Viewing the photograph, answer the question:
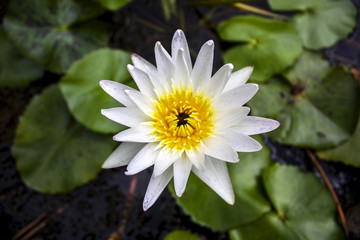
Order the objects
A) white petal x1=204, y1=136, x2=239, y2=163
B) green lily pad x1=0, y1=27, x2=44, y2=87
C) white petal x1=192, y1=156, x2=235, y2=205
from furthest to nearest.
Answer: green lily pad x1=0, y1=27, x2=44, y2=87, white petal x1=192, y1=156, x2=235, y2=205, white petal x1=204, y1=136, x2=239, y2=163

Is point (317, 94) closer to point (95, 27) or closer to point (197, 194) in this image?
point (197, 194)

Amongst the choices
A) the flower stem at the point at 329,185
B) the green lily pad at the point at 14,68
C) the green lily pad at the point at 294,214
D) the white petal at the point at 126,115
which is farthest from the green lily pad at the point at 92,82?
the flower stem at the point at 329,185

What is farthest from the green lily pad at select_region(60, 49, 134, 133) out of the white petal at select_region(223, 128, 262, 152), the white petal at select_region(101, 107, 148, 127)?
the white petal at select_region(223, 128, 262, 152)

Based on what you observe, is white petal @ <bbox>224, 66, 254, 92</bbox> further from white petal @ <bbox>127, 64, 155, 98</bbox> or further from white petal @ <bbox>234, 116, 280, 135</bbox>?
white petal @ <bbox>127, 64, 155, 98</bbox>

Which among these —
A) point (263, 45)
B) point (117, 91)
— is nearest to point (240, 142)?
point (117, 91)

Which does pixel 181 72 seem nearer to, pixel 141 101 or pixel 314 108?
pixel 141 101

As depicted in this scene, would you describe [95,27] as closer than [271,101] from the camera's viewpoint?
No

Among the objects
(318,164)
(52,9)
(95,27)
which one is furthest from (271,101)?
(52,9)

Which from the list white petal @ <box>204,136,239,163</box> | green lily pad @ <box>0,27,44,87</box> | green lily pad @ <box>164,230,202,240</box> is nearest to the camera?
white petal @ <box>204,136,239,163</box>
